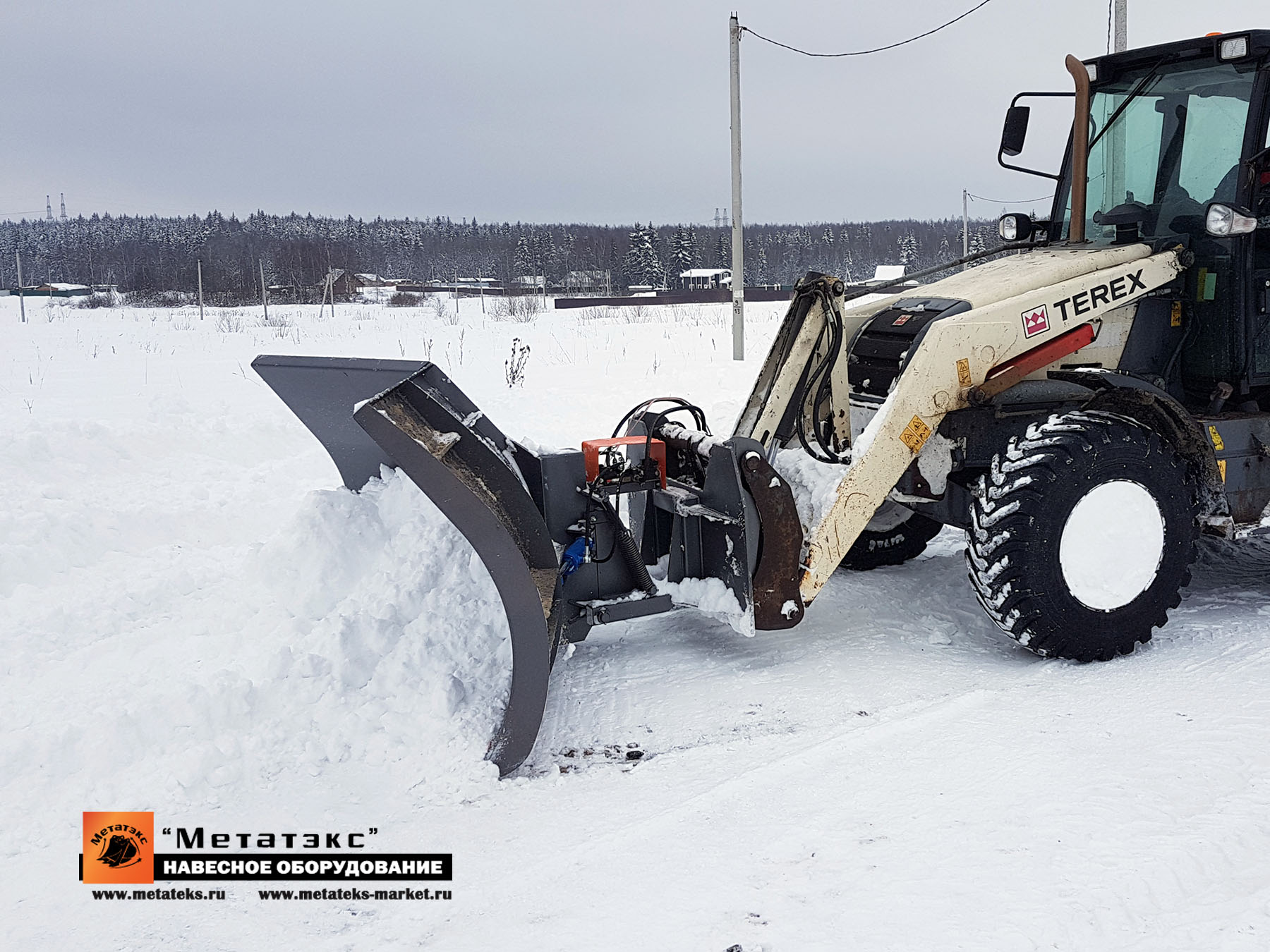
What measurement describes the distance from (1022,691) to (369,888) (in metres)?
2.55

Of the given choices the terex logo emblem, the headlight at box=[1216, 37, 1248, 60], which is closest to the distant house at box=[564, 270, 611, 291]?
the headlight at box=[1216, 37, 1248, 60]

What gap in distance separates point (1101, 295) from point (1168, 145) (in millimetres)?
1072

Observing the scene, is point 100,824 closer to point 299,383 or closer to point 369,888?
point 369,888

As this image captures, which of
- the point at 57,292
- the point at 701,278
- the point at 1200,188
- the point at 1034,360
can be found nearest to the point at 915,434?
the point at 1034,360

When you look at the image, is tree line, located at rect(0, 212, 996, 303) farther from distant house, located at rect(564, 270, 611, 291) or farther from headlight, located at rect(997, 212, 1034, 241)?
headlight, located at rect(997, 212, 1034, 241)

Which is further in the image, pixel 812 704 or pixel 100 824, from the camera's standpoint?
pixel 812 704

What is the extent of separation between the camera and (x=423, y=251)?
83.4 m

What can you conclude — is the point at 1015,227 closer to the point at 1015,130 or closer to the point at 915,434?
the point at 1015,130

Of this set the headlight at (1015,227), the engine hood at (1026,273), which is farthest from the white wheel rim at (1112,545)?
the headlight at (1015,227)

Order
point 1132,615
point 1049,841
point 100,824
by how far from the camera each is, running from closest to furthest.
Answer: point 1049,841, point 100,824, point 1132,615

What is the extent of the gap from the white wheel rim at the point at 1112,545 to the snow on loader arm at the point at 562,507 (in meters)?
1.16

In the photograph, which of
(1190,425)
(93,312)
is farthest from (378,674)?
(93,312)

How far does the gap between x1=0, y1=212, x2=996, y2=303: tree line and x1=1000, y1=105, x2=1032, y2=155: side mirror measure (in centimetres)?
4711

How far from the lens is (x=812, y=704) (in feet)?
12.6
